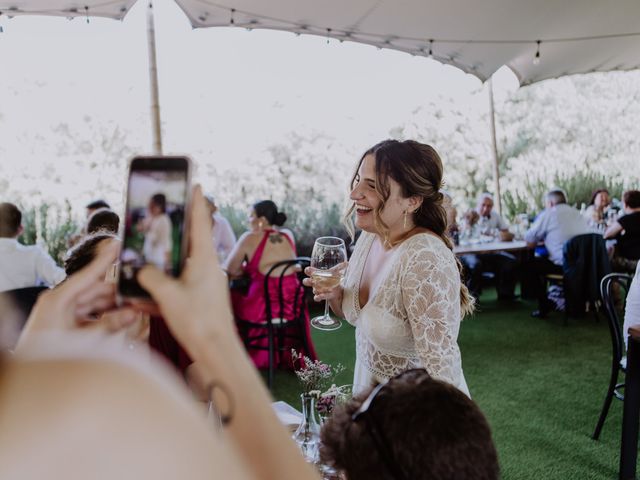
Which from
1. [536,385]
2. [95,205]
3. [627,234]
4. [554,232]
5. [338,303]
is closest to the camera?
[338,303]

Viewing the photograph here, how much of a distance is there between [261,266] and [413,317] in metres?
2.85

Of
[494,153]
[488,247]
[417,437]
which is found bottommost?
[417,437]

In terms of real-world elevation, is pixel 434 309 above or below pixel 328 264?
below

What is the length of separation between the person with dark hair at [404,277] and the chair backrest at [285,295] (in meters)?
2.26

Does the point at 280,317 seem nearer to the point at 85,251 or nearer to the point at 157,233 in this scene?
the point at 85,251

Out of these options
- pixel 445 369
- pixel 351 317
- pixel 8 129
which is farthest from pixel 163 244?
pixel 8 129

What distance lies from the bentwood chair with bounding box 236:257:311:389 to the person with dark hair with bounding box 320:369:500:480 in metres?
3.50

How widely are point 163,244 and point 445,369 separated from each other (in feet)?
4.32

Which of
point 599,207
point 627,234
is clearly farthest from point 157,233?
point 599,207

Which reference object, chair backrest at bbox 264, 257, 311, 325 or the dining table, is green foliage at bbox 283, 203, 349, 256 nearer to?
the dining table

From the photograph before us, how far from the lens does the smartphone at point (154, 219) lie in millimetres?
565

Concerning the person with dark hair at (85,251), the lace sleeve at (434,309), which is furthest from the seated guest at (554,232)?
the person with dark hair at (85,251)

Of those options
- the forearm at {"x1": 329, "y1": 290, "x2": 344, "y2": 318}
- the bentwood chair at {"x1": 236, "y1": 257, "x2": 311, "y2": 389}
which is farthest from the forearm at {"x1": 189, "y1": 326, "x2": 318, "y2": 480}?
the bentwood chair at {"x1": 236, "y1": 257, "x2": 311, "y2": 389}

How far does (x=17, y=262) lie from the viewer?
153 inches
